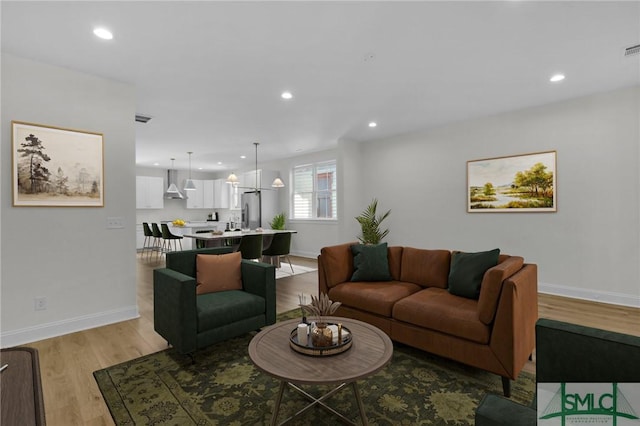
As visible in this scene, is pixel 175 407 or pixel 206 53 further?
pixel 206 53

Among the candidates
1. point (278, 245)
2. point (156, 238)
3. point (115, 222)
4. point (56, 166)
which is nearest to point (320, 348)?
point (115, 222)

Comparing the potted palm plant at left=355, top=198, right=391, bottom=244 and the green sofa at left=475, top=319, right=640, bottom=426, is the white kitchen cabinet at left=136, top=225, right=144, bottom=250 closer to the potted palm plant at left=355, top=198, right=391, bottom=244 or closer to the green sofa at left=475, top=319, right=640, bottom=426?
the potted palm plant at left=355, top=198, right=391, bottom=244

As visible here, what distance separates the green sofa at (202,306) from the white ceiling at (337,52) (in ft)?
6.45

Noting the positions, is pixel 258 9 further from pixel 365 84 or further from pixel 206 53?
pixel 365 84

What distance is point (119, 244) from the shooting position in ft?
11.5

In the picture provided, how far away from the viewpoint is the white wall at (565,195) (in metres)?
3.88

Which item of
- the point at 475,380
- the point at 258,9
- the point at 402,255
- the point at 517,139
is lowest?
the point at 475,380

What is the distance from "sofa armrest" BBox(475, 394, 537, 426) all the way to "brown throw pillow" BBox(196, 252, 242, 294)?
2.49 metres

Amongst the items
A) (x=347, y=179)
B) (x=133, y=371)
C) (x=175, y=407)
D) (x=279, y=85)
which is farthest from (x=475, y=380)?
(x=347, y=179)

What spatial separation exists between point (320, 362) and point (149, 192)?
31.0 feet

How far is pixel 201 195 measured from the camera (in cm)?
1060

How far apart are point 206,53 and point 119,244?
230cm

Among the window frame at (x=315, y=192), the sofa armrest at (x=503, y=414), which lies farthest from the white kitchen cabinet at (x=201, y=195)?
the sofa armrest at (x=503, y=414)
